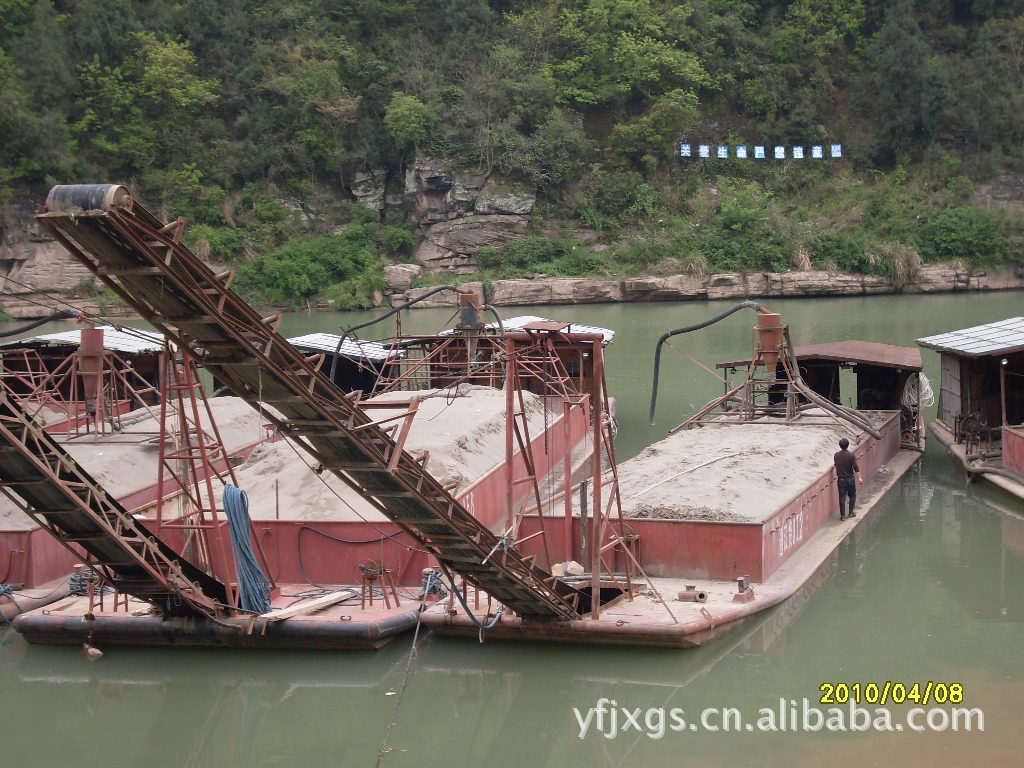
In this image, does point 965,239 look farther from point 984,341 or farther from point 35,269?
point 35,269

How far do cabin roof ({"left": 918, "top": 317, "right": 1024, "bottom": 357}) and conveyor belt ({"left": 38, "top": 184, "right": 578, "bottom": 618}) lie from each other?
1084 centimetres

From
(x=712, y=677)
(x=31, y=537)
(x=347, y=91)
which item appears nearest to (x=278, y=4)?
(x=347, y=91)

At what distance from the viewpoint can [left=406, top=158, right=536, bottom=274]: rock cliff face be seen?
193 ft

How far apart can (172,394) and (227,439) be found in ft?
Answer: 21.7

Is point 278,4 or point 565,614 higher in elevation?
point 278,4

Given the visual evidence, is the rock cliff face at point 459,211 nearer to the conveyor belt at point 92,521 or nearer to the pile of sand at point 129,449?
the pile of sand at point 129,449

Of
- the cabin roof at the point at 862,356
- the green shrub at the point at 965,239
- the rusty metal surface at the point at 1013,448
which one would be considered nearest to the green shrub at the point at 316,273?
the green shrub at the point at 965,239

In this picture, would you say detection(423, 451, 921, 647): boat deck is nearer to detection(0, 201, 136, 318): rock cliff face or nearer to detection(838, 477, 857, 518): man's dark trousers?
detection(838, 477, 857, 518): man's dark trousers

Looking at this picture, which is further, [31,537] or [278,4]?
[278,4]

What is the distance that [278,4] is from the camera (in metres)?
67.3

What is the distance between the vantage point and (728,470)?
16312mm

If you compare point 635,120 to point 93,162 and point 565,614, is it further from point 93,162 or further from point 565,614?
point 565,614

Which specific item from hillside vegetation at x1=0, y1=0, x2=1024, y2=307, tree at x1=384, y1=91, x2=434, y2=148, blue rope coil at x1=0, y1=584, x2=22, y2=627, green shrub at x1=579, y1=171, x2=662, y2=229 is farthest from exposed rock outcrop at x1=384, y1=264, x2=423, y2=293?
blue rope coil at x1=0, y1=584, x2=22, y2=627

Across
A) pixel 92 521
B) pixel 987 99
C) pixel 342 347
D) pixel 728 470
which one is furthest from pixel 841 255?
pixel 92 521
